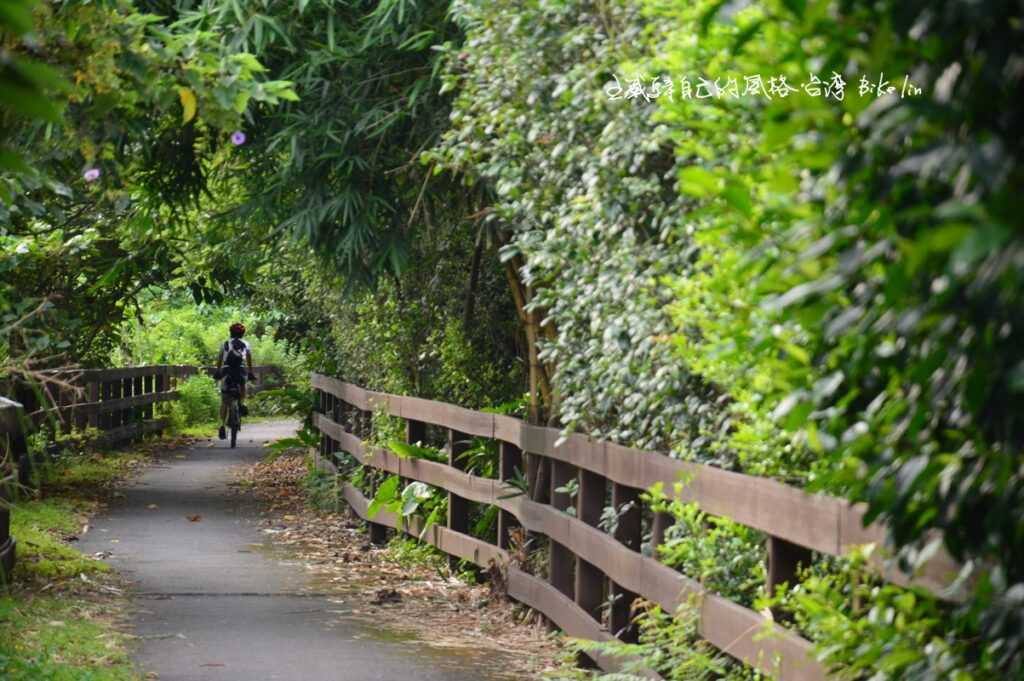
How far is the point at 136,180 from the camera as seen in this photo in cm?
1047

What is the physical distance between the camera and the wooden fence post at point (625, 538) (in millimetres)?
6881

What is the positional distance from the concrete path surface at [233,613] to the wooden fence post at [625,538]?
0.77m

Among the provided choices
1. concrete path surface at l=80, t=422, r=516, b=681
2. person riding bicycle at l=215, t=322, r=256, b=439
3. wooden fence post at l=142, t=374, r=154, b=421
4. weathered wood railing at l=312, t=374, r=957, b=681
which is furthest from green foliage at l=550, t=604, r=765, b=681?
wooden fence post at l=142, t=374, r=154, b=421

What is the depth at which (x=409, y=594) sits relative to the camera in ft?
33.1

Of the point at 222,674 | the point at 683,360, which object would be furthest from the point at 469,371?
the point at 683,360

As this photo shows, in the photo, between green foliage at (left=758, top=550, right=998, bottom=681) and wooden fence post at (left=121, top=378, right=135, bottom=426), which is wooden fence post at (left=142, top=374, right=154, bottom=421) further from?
green foliage at (left=758, top=550, right=998, bottom=681)

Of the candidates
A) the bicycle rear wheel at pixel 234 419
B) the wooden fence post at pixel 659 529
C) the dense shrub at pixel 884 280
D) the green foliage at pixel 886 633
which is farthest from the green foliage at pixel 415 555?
the bicycle rear wheel at pixel 234 419

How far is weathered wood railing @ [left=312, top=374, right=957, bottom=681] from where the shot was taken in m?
4.46

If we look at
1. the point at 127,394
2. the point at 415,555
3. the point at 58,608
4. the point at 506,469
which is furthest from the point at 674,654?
the point at 127,394

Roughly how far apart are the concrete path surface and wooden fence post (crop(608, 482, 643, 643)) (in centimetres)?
77

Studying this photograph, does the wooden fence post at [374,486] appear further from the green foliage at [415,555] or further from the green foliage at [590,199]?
the green foliage at [590,199]

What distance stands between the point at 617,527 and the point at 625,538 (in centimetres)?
8

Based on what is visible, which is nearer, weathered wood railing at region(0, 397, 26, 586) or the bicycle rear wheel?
weathered wood railing at region(0, 397, 26, 586)

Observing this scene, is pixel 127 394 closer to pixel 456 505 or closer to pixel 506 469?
pixel 456 505
